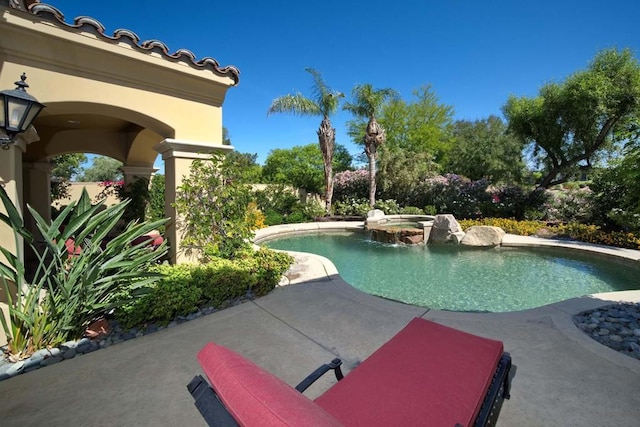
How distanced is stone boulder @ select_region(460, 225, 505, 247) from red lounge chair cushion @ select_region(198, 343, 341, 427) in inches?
392

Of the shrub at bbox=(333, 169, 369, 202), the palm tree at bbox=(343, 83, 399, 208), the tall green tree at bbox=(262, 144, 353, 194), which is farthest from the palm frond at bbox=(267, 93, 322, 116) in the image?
the tall green tree at bbox=(262, 144, 353, 194)

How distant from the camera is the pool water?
16.7ft

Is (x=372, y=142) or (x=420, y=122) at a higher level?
(x=420, y=122)

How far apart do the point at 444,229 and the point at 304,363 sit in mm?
8905

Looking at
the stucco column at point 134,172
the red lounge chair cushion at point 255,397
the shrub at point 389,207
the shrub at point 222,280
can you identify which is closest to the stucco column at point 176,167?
the shrub at point 222,280

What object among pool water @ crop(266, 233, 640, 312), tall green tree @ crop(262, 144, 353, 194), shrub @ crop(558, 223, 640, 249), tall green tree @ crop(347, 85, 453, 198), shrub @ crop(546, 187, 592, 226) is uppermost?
tall green tree @ crop(347, 85, 453, 198)

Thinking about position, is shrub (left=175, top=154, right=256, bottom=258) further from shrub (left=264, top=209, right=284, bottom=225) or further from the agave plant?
shrub (left=264, top=209, right=284, bottom=225)

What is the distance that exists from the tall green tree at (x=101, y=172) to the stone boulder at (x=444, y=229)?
3264 cm

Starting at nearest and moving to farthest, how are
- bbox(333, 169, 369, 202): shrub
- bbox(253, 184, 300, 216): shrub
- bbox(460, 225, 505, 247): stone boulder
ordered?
1. bbox(460, 225, 505, 247): stone boulder
2. bbox(253, 184, 300, 216): shrub
3. bbox(333, 169, 369, 202): shrub

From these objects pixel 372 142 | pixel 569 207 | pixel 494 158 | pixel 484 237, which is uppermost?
pixel 372 142

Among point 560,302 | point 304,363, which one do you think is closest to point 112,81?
point 304,363

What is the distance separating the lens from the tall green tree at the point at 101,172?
3027 cm

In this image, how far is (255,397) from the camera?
88 centimetres

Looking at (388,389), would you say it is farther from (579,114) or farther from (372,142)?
(372,142)
